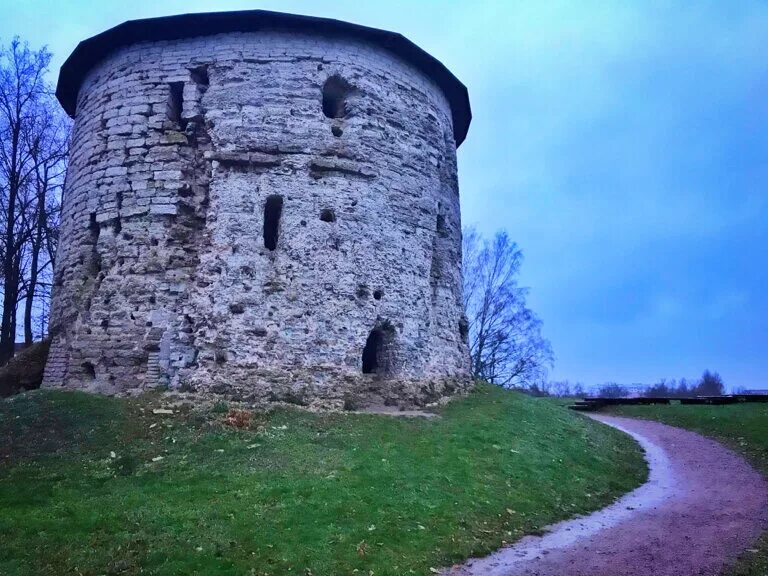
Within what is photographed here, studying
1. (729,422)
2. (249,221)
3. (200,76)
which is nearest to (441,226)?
(249,221)

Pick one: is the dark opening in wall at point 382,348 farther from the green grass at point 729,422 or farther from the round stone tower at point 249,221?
the green grass at point 729,422

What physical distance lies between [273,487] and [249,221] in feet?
20.8

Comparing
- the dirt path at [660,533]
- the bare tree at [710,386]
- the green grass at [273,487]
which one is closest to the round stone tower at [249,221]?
the green grass at [273,487]

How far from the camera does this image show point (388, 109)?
48.2 feet

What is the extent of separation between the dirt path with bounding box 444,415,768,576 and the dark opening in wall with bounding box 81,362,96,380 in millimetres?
9267

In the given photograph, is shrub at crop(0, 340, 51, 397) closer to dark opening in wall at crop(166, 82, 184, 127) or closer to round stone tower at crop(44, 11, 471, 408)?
round stone tower at crop(44, 11, 471, 408)

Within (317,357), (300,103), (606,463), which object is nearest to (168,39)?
(300,103)

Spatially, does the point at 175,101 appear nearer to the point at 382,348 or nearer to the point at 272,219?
the point at 272,219

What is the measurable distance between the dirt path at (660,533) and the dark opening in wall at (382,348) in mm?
5507

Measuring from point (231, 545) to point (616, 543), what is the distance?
480 cm

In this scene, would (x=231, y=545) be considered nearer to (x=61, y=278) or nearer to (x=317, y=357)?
(x=317, y=357)

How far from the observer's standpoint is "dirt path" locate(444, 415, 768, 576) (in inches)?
272

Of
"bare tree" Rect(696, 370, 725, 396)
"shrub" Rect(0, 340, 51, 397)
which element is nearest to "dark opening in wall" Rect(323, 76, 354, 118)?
"shrub" Rect(0, 340, 51, 397)

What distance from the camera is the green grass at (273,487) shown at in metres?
6.64
